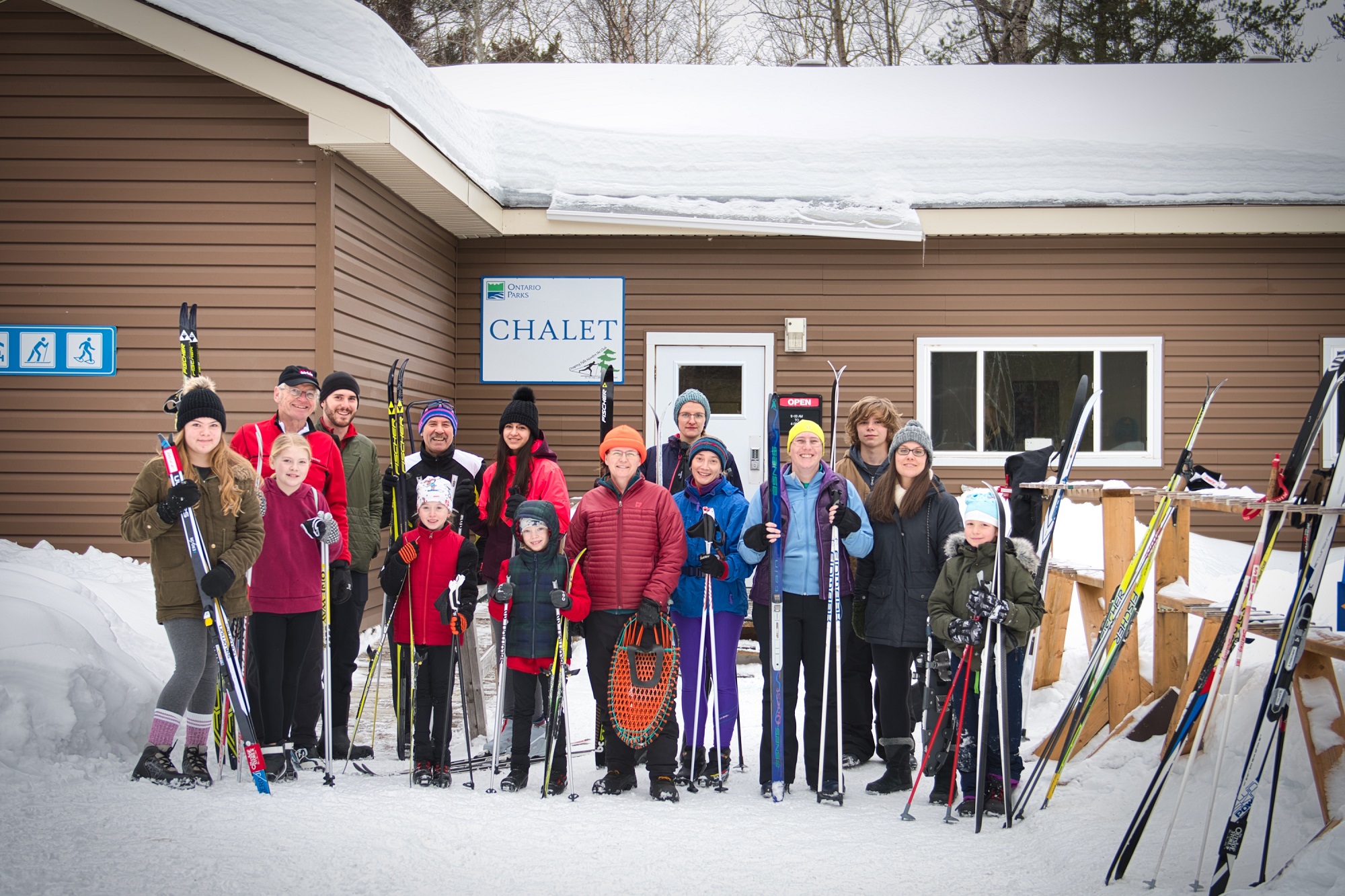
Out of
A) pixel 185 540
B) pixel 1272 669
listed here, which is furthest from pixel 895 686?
pixel 185 540

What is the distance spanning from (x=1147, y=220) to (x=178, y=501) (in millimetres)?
7208

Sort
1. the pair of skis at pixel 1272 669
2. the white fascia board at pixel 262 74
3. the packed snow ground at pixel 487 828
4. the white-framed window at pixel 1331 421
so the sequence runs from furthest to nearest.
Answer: the white-framed window at pixel 1331 421 → the white fascia board at pixel 262 74 → the packed snow ground at pixel 487 828 → the pair of skis at pixel 1272 669

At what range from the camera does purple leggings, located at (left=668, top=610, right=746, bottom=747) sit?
4039 millimetres

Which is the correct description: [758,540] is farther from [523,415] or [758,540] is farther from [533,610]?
[523,415]

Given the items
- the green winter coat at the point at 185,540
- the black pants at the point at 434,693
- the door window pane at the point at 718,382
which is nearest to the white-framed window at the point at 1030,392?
the door window pane at the point at 718,382

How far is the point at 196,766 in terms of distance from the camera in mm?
3590


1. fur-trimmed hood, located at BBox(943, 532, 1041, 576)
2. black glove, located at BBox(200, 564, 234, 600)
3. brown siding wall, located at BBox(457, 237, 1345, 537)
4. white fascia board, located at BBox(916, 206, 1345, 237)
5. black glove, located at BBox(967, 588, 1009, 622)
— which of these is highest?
white fascia board, located at BBox(916, 206, 1345, 237)

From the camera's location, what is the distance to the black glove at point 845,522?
3777 mm

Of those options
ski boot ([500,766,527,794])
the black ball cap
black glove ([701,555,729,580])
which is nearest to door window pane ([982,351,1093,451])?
black glove ([701,555,729,580])

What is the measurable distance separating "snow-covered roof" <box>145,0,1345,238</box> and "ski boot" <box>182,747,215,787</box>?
12.4ft

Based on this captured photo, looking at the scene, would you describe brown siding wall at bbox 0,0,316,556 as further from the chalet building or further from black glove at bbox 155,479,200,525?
black glove at bbox 155,479,200,525

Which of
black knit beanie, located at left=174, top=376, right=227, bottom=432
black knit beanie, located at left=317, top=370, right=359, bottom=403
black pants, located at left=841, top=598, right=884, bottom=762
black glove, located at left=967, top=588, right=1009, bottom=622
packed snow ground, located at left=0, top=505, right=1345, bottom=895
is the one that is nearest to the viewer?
packed snow ground, located at left=0, top=505, right=1345, bottom=895

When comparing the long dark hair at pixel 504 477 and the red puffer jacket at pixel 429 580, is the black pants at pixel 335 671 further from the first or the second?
the long dark hair at pixel 504 477

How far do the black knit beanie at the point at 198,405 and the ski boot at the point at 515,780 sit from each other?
5.51ft
